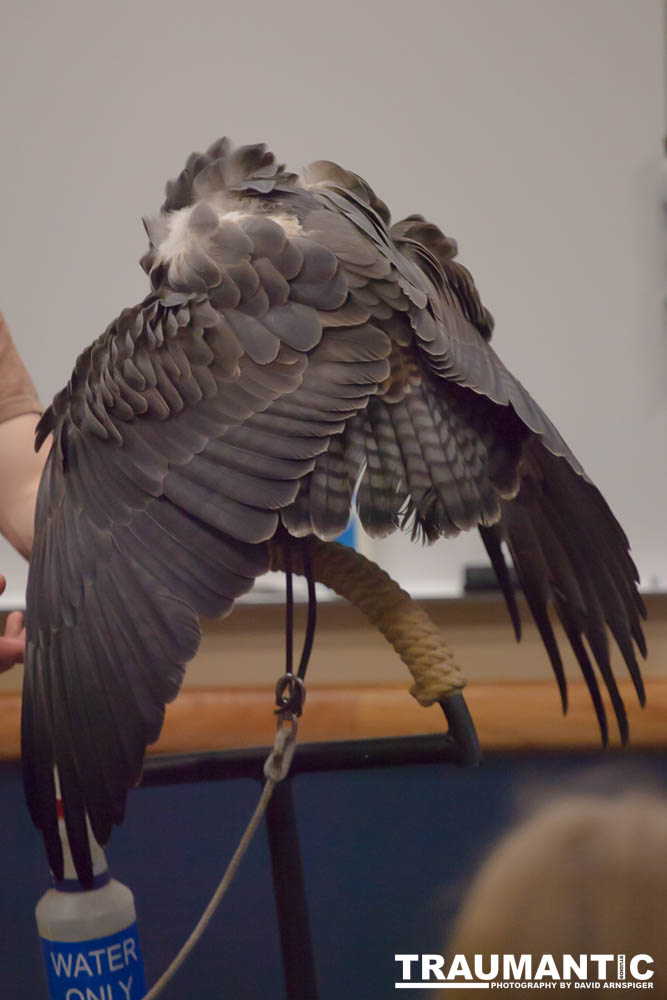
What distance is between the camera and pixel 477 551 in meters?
1.37

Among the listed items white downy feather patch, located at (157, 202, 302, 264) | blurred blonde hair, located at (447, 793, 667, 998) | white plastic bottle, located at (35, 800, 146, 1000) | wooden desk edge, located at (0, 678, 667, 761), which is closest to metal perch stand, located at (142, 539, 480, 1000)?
white plastic bottle, located at (35, 800, 146, 1000)

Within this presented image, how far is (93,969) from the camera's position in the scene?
2.31ft

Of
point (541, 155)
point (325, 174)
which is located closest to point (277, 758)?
point (325, 174)

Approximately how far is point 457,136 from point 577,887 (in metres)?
1.16

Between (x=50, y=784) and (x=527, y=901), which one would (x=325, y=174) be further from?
(x=527, y=901)

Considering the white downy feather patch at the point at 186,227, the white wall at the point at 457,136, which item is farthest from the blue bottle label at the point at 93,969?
the white wall at the point at 457,136

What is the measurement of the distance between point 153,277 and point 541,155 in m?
0.89

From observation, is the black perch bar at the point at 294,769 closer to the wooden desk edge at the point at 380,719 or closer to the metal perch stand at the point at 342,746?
the metal perch stand at the point at 342,746

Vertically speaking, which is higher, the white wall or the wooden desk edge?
the white wall

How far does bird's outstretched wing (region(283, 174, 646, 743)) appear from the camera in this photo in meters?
0.61

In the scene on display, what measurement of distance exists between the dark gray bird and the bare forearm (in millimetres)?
133

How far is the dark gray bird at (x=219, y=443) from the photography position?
56 cm

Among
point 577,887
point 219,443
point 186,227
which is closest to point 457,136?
point 186,227

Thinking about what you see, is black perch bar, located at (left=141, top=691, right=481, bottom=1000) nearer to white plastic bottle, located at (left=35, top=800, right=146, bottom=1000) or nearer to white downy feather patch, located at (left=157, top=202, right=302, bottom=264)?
white plastic bottle, located at (left=35, top=800, right=146, bottom=1000)
